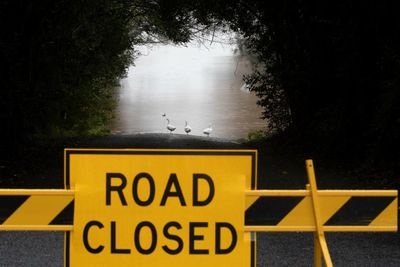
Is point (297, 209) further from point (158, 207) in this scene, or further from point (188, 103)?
point (188, 103)

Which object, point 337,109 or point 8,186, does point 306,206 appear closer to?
point 8,186

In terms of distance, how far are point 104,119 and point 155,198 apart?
36.5 meters

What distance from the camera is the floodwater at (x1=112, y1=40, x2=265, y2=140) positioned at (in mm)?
41188

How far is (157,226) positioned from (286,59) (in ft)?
46.3

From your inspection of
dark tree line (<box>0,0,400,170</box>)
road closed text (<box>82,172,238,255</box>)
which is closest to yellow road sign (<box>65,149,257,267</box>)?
road closed text (<box>82,172,238,255</box>)

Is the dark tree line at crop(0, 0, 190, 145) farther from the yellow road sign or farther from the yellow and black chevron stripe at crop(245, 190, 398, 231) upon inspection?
the yellow and black chevron stripe at crop(245, 190, 398, 231)

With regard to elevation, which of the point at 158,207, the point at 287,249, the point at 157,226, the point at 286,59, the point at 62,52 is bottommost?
the point at 287,249

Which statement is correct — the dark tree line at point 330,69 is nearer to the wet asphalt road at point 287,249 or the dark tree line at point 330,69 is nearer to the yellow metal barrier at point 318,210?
the wet asphalt road at point 287,249

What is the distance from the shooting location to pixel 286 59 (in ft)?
58.1

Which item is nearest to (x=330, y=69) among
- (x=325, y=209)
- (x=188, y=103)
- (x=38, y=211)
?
(x=325, y=209)

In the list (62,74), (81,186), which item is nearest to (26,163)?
(62,74)

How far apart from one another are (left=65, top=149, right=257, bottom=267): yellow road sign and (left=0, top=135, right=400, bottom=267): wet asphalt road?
7.70 ft

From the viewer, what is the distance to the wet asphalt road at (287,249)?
20.9 ft

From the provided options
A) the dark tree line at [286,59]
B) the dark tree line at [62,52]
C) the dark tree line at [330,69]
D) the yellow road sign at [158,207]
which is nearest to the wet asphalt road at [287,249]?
the yellow road sign at [158,207]
